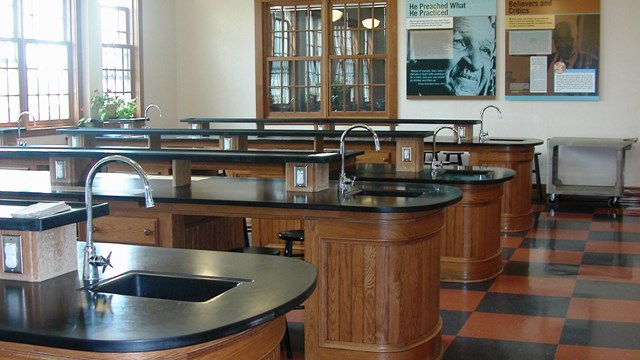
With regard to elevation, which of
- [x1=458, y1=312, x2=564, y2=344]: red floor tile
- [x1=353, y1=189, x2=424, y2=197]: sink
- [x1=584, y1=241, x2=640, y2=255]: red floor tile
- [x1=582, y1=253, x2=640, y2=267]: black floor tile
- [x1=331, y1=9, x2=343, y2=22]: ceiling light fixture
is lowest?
[x1=458, y1=312, x2=564, y2=344]: red floor tile

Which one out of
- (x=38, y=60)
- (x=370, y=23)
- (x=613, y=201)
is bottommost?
(x=613, y=201)

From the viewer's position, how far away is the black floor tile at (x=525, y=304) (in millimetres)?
5738

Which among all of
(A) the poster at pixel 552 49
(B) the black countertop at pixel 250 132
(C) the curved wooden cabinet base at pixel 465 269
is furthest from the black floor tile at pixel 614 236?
(A) the poster at pixel 552 49

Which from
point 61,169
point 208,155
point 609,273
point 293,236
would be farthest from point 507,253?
point 61,169

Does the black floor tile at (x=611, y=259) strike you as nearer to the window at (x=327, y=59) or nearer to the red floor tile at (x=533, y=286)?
the red floor tile at (x=533, y=286)

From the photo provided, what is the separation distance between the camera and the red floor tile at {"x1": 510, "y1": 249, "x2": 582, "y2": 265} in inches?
290

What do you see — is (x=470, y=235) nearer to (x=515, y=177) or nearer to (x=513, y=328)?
(x=513, y=328)

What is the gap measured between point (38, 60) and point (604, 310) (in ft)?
24.6

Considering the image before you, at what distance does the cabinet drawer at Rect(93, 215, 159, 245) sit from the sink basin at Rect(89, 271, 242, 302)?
1.83 m

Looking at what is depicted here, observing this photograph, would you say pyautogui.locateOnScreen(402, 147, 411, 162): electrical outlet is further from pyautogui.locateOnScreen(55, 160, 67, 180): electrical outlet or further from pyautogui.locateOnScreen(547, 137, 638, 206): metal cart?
pyautogui.locateOnScreen(547, 137, 638, 206): metal cart

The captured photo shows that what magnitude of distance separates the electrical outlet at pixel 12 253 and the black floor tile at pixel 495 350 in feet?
8.92

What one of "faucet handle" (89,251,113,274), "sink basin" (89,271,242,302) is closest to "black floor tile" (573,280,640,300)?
"sink basin" (89,271,242,302)

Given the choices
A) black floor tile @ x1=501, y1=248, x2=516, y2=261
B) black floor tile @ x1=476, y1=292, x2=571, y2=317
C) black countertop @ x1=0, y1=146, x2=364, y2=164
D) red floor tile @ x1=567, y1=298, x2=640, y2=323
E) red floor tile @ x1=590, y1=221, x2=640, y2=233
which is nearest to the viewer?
black countertop @ x1=0, y1=146, x2=364, y2=164

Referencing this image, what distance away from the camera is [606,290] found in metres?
6.32
